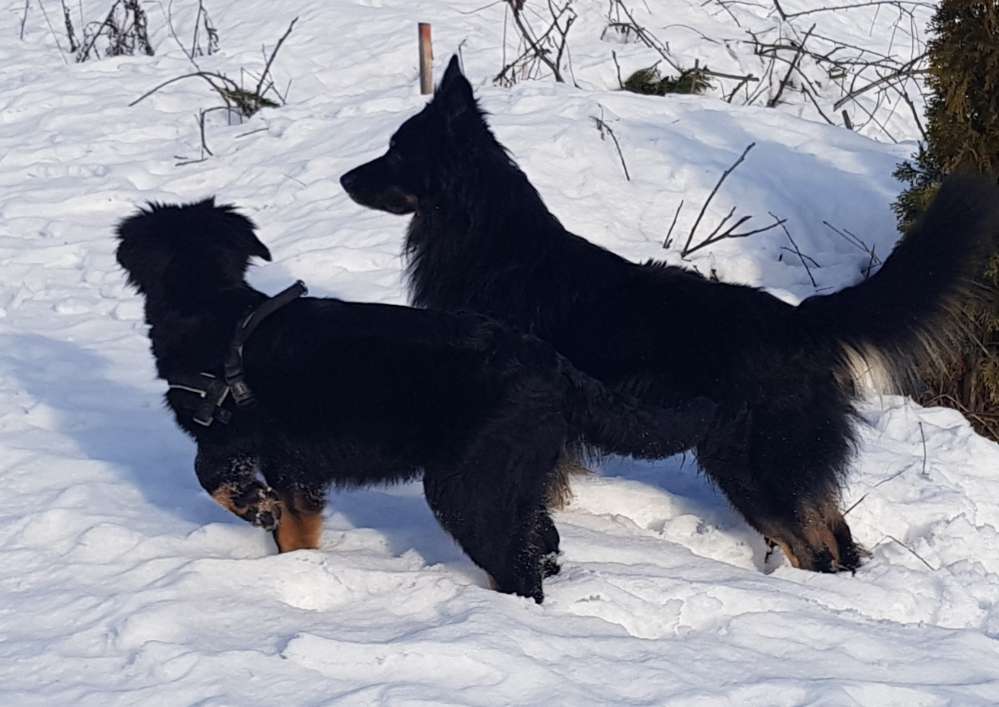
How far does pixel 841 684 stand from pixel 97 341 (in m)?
4.39

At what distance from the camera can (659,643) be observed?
3.63 m

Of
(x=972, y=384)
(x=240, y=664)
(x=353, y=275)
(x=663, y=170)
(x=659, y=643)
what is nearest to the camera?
(x=240, y=664)

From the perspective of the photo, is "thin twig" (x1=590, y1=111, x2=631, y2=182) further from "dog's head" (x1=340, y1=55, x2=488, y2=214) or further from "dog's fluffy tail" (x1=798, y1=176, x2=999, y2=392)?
"dog's fluffy tail" (x1=798, y1=176, x2=999, y2=392)

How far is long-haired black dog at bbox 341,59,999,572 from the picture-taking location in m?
4.35

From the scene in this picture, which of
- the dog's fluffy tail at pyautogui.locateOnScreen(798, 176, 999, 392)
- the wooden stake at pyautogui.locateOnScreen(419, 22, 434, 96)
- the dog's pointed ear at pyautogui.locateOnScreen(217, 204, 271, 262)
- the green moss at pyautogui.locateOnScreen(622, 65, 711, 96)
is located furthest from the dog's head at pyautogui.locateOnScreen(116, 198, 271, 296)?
the green moss at pyautogui.locateOnScreen(622, 65, 711, 96)

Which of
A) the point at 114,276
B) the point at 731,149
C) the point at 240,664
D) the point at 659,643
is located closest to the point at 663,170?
the point at 731,149

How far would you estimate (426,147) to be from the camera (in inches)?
200

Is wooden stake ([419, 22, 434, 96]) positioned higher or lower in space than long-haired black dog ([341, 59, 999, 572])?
higher

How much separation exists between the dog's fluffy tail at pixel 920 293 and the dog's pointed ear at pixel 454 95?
1670 mm

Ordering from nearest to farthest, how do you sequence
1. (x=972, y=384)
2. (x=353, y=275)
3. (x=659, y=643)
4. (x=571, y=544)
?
(x=659, y=643) → (x=571, y=544) → (x=972, y=384) → (x=353, y=275)

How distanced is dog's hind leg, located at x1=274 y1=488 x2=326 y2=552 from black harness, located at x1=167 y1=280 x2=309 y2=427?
35cm

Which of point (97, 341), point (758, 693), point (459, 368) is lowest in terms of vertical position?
point (97, 341)

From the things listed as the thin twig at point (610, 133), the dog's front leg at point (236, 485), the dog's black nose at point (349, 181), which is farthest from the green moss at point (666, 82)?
the dog's front leg at point (236, 485)

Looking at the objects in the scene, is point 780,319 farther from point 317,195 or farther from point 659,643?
point 317,195
